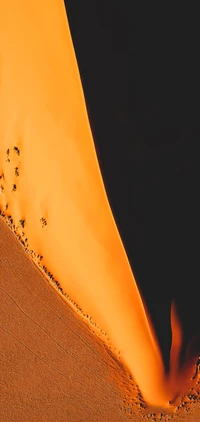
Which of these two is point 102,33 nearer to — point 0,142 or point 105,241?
point 0,142

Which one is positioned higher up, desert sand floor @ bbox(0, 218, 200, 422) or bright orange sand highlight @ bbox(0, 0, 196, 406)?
bright orange sand highlight @ bbox(0, 0, 196, 406)

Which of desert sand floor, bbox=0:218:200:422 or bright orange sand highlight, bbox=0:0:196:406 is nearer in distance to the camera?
bright orange sand highlight, bbox=0:0:196:406

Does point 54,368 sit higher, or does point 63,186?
point 63,186

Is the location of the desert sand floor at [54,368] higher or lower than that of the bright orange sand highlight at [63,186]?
lower

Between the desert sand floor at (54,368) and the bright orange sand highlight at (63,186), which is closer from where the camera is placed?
the bright orange sand highlight at (63,186)

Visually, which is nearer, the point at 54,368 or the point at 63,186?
the point at 63,186
